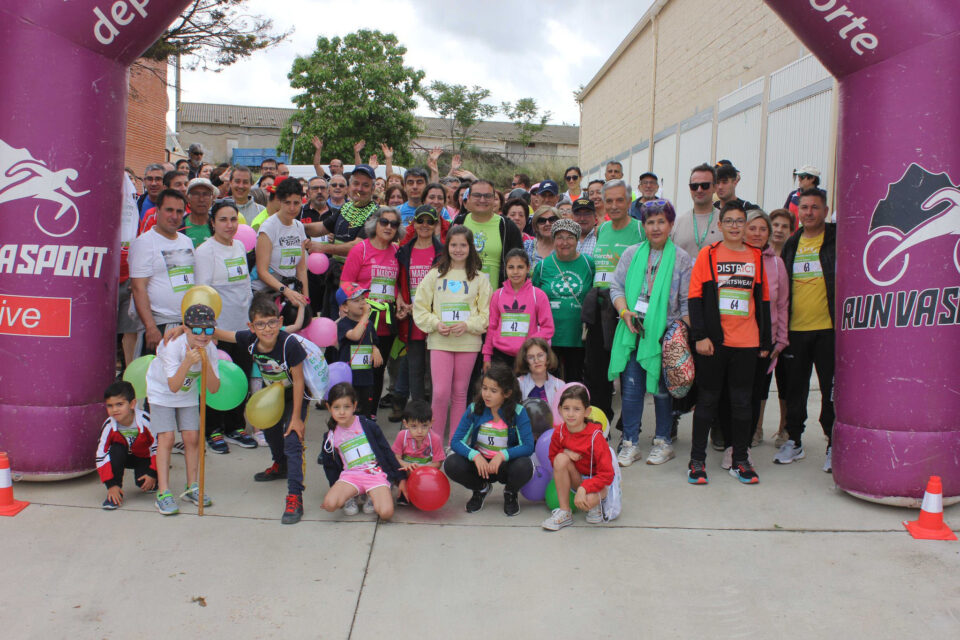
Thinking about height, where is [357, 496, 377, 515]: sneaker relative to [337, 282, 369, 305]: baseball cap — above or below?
below

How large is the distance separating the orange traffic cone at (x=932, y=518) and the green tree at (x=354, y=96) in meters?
31.3

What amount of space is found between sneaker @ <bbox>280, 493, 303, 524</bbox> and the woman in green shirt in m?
2.32

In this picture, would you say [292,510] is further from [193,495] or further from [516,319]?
[516,319]

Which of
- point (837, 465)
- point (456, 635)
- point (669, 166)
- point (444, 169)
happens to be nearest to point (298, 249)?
point (456, 635)

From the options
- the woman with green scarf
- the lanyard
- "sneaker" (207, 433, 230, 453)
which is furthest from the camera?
the lanyard

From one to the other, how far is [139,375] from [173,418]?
0.45m

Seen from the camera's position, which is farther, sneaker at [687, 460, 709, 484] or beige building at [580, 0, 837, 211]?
beige building at [580, 0, 837, 211]

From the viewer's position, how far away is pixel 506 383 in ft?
14.7

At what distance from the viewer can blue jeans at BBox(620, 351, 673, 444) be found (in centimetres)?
531

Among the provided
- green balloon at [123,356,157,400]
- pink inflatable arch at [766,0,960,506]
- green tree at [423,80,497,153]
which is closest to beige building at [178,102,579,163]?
green tree at [423,80,497,153]

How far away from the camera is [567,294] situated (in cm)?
564

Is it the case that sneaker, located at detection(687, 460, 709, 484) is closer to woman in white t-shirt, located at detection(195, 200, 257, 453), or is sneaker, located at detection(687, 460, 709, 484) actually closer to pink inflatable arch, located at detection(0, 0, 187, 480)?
woman in white t-shirt, located at detection(195, 200, 257, 453)

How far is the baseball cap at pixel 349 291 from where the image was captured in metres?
5.71

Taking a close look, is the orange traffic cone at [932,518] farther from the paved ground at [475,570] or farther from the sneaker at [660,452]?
Answer: the sneaker at [660,452]
